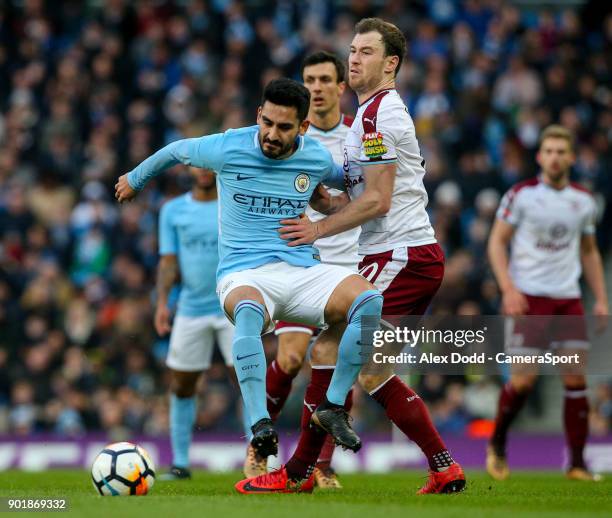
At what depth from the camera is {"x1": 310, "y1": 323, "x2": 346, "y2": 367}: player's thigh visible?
308 inches

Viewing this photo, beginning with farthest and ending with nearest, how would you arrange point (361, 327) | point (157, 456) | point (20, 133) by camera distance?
point (20, 133) → point (157, 456) → point (361, 327)

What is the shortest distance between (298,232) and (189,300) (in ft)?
11.1

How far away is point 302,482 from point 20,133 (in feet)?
38.6

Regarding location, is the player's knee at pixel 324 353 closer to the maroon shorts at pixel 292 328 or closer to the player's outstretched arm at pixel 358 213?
the player's outstretched arm at pixel 358 213

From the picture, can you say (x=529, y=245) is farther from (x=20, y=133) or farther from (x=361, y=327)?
(x=20, y=133)

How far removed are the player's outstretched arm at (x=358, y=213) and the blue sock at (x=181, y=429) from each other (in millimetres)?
3575

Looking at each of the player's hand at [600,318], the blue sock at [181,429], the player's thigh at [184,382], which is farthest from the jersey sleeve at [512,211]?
the blue sock at [181,429]

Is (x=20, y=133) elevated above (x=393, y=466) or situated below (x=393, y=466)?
above

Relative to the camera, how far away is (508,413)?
35.9 ft

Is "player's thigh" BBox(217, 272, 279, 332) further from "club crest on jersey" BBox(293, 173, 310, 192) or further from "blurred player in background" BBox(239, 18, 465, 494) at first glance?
"club crest on jersey" BBox(293, 173, 310, 192)

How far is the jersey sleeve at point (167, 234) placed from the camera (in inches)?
429

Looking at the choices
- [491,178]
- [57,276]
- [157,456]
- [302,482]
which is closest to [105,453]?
[302,482]

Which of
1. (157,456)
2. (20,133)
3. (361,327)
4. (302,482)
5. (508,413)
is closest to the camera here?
(361,327)

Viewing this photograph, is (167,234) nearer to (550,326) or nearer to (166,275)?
(166,275)
